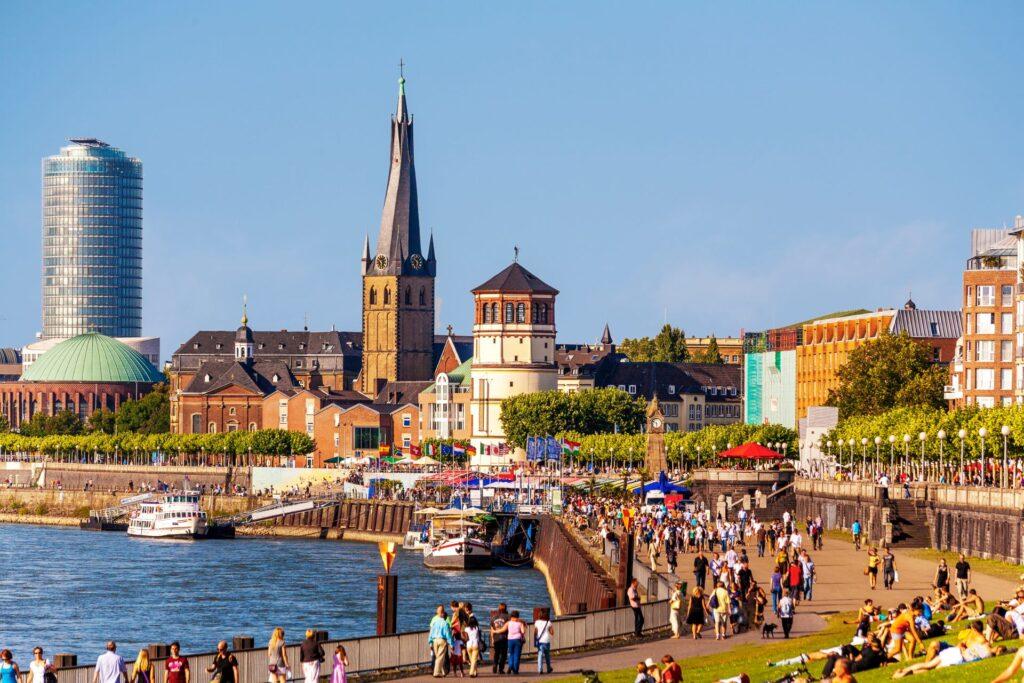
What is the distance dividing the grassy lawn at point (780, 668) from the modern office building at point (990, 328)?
86.9m

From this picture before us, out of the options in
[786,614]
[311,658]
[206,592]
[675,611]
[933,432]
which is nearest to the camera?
[311,658]

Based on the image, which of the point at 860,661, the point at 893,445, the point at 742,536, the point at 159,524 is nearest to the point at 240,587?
the point at 742,536

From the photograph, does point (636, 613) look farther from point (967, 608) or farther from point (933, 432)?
point (933, 432)

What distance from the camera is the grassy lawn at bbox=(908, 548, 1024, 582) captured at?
70500mm

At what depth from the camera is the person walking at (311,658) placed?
143ft

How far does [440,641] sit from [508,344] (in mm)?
152029

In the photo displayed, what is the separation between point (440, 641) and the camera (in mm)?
46969

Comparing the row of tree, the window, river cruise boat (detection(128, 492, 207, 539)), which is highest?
the window

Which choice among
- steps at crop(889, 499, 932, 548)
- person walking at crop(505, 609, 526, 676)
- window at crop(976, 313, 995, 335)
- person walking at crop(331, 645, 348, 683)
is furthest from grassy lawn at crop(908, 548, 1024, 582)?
window at crop(976, 313, 995, 335)

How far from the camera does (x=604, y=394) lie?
19512cm

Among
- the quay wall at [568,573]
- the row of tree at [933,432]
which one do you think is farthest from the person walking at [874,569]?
the row of tree at [933,432]

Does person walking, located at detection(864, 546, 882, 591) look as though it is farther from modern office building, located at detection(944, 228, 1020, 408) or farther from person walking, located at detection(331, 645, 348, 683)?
modern office building, located at detection(944, 228, 1020, 408)

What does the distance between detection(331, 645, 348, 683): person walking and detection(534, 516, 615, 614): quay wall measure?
1298 centimetres

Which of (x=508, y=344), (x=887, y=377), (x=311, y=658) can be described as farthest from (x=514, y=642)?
(x=508, y=344)
